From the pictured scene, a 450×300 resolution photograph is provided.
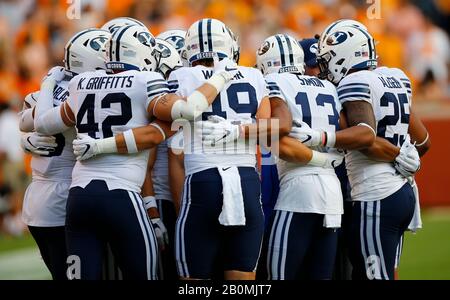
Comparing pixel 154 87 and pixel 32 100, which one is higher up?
pixel 154 87

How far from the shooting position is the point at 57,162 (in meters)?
6.78

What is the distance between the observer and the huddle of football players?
20.1 ft

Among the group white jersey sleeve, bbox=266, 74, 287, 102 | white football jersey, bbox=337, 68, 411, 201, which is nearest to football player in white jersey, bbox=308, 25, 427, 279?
white football jersey, bbox=337, 68, 411, 201

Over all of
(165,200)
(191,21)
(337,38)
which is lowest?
(165,200)

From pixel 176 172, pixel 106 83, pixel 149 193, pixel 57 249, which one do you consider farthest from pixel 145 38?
pixel 57 249

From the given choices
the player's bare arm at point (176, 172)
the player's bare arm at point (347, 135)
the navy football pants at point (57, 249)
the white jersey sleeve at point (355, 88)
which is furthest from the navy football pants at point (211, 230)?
the navy football pants at point (57, 249)

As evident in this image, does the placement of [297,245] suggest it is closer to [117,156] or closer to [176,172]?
[176,172]

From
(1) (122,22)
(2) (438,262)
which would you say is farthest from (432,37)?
(1) (122,22)

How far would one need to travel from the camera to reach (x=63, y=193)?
22.2 ft

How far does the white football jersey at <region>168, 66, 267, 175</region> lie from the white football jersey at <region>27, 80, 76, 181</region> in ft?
3.03

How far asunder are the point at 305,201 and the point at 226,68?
1014mm

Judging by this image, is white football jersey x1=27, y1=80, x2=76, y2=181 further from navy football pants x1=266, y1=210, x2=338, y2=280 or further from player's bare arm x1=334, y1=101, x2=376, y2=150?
player's bare arm x1=334, y1=101, x2=376, y2=150

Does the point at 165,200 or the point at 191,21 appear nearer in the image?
the point at 165,200

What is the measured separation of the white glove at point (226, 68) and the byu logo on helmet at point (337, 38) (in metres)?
0.78
